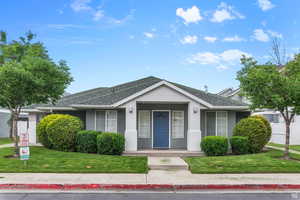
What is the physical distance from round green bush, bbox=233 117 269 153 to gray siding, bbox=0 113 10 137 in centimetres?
2356

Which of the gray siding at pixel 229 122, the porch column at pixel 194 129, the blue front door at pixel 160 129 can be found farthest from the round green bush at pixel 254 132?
the blue front door at pixel 160 129

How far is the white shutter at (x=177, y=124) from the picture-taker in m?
14.1

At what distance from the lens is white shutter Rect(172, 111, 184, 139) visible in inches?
555

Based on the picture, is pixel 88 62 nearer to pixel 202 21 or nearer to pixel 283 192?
pixel 202 21

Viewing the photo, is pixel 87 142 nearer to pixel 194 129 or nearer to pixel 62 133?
pixel 62 133

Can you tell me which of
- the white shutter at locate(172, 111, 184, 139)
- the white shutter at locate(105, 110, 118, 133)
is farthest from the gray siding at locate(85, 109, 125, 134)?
the white shutter at locate(172, 111, 184, 139)

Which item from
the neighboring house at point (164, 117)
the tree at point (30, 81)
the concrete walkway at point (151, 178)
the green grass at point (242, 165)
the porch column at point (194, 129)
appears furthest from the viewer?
the neighboring house at point (164, 117)

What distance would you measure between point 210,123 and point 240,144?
232cm

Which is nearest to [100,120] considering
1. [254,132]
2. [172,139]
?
[172,139]

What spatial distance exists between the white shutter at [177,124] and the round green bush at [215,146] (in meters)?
2.12

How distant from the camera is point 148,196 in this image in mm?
6281

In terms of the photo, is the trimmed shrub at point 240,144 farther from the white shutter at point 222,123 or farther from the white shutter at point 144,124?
the white shutter at point 144,124

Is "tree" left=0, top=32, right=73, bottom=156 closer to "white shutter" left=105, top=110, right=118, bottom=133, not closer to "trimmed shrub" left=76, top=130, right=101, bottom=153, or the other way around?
"trimmed shrub" left=76, top=130, right=101, bottom=153

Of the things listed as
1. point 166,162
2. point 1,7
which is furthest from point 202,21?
point 1,7
